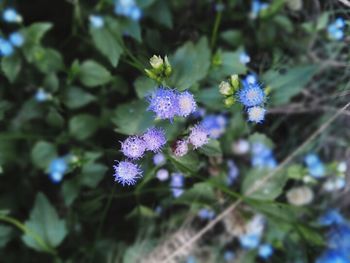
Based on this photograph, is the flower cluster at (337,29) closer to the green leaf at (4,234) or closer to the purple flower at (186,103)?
the purple flower at (186,103)

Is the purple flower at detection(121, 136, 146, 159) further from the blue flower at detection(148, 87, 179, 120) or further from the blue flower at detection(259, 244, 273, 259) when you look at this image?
the blue flower at detection(259, 244, 273, 259)

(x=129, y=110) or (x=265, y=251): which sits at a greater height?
(x=129, y=110)

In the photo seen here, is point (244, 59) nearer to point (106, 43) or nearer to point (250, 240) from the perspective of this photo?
point (106, 43)

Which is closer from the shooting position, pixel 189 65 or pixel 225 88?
pixel 225 88

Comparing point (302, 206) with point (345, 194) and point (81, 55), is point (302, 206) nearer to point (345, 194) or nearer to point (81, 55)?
point (345, 194)

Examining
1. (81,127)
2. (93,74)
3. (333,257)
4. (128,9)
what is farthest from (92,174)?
(333,257)

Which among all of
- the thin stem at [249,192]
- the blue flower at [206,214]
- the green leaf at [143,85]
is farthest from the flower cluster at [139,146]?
the blue flower at [206,214]
